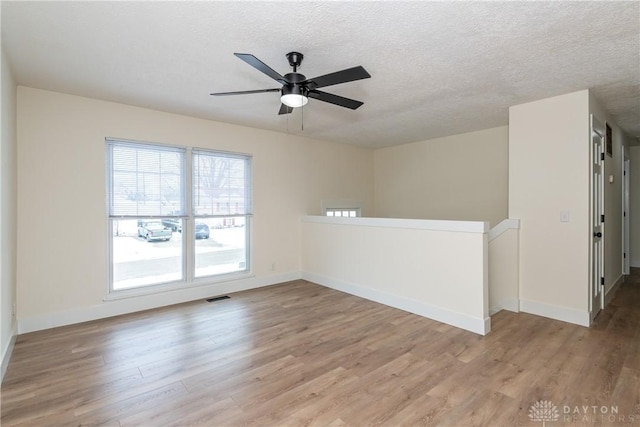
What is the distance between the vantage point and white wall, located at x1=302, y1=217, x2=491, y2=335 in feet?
10.5

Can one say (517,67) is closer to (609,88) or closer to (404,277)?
(609,88)

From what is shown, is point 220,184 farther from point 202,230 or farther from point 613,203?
A: point 613,203

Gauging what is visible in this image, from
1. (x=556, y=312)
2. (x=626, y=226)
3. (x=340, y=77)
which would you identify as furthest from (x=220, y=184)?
(x=626, y=226)

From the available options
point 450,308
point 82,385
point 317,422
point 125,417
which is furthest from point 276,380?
point 450,308

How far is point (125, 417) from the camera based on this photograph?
6.37 ft

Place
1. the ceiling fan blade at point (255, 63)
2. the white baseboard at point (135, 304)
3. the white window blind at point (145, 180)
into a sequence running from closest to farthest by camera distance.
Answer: the ceiling fan blade at point (255, 63), the white baseboard at point (135, 304), the white window blind at point (145, 180)

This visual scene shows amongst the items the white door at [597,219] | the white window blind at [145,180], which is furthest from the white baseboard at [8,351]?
the white door at [597,219]

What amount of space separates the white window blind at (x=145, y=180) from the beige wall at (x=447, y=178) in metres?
4.02

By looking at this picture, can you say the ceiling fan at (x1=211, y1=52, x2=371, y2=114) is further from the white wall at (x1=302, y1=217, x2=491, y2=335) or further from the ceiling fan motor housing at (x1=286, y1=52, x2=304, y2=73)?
the white wall at (x1=302, y1=217, x2=491, y2=335)

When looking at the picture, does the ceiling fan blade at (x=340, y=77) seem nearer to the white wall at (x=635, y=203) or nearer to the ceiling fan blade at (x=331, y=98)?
the ceiling fan blade at (x=331, y=98)

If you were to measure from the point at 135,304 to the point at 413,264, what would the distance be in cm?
348

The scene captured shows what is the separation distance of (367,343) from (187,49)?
2989mm

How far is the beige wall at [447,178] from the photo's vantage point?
16.3 feet

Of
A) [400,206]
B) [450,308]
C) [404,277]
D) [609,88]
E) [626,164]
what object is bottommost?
[450,308]
